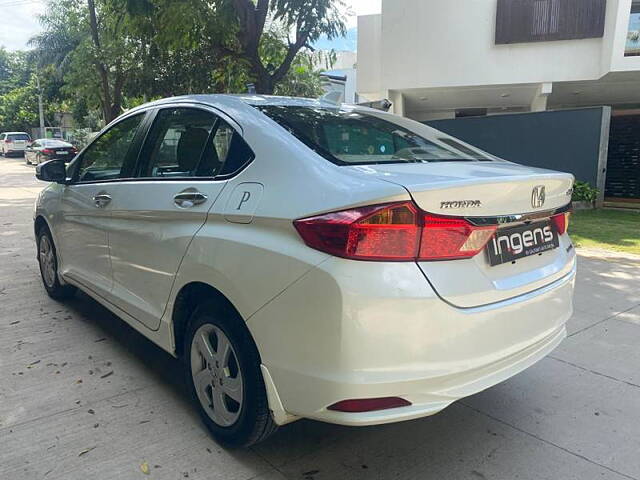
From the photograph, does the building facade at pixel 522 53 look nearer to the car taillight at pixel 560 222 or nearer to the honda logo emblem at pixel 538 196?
the car taillight at pixel 560 222

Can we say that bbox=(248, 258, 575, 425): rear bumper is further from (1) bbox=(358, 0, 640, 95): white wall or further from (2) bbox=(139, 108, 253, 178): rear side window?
(1) bbox=(358, 0, 640, 95): white wall

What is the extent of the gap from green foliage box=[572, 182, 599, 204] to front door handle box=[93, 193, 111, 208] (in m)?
10.6

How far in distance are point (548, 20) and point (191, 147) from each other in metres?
13.9

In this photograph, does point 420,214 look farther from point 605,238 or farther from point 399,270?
point 605,238

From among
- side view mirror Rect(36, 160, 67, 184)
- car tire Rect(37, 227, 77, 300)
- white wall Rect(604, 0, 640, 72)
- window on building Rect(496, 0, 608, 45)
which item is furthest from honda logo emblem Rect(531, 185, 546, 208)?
window on building Rect(496, 0, 608, 45)

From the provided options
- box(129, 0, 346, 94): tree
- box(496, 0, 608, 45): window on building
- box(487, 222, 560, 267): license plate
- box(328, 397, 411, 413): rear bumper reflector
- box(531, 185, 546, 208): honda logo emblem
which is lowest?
box(328, 397, 411, 413): rear bumper reflector

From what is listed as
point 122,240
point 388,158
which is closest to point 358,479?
point 388,158

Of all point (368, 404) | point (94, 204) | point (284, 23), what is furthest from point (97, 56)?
point (368, 404)

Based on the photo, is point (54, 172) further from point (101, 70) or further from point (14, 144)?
point (14, 144)

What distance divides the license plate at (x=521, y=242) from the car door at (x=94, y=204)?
2301mm

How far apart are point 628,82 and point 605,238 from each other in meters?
8.91

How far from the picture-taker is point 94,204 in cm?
357

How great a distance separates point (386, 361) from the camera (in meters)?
1.92

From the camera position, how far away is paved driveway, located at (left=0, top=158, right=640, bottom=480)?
7.86 ft
